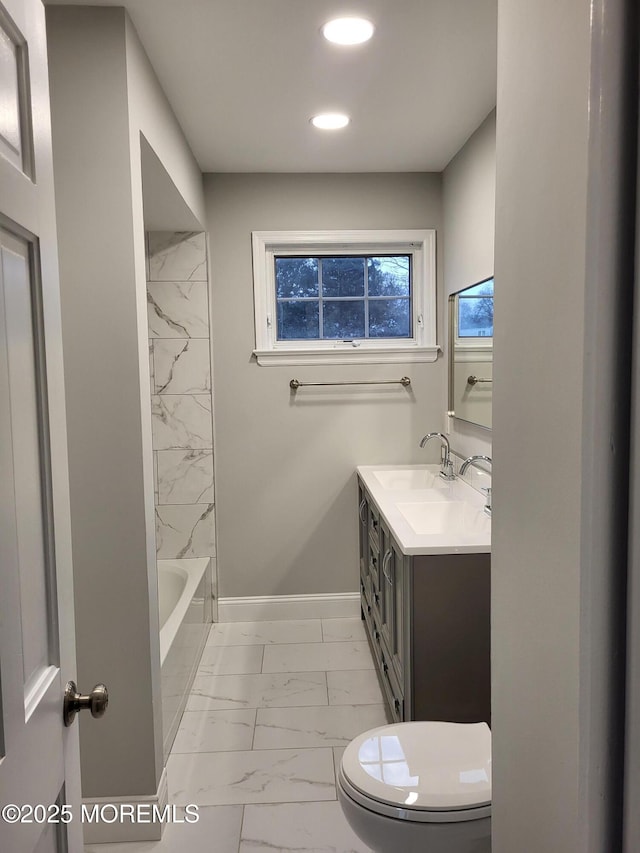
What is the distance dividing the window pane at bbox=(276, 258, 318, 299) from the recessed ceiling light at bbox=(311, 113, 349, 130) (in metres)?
0.96

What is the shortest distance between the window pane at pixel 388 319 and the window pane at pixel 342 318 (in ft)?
0.25

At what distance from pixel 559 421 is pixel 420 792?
3.90ft

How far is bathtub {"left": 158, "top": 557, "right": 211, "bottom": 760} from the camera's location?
2557mm

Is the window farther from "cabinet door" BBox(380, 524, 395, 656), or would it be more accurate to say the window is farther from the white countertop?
"cabinet door" BBox(380, 524, 395, 656)

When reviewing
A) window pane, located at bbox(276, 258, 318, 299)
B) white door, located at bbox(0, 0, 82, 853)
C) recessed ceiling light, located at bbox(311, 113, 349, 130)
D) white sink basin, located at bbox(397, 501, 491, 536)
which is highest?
recessed ceiling light, located at bbox(311, 113, 349, 130)

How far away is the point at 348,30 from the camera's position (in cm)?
205

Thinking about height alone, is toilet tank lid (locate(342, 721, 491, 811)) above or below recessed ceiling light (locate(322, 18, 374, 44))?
below

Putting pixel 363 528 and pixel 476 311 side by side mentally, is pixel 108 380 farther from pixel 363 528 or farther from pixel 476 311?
pixel 363 528

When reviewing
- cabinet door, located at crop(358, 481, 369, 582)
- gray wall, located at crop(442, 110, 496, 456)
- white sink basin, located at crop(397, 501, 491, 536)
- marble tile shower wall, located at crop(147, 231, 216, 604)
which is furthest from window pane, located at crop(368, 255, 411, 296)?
white sink basin, located at crop(397, 501, 491, 536)

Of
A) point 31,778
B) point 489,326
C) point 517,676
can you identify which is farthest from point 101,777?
point 489,326

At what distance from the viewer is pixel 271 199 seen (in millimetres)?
3631

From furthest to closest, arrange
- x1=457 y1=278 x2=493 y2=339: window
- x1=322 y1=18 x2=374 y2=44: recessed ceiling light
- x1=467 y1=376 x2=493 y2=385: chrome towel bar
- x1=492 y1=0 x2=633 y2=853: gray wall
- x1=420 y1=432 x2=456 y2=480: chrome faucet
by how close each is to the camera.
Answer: x1=420 y1=432 x2=456 y2=480: chrome faucet < x1=467 y1=376 x2=493 y2=385: chrome towel bar < x1=457 y1=278 x2=493 y2=339: window < x1=322 y1=18 x2=374 y2=44: recessed ceiling light < x1=492 y1=0 x2=633 y2=853: gray wall

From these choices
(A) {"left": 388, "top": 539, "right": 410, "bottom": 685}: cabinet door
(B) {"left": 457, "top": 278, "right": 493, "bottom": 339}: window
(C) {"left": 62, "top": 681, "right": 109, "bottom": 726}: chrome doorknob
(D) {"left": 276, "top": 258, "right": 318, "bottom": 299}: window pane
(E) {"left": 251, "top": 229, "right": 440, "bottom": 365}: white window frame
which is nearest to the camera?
(C) {"left": 62, "top": 681, "right": 109, "bottom": 726}: chrome doorknob

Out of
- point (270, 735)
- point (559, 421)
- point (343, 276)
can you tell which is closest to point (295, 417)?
point (343, 276)
